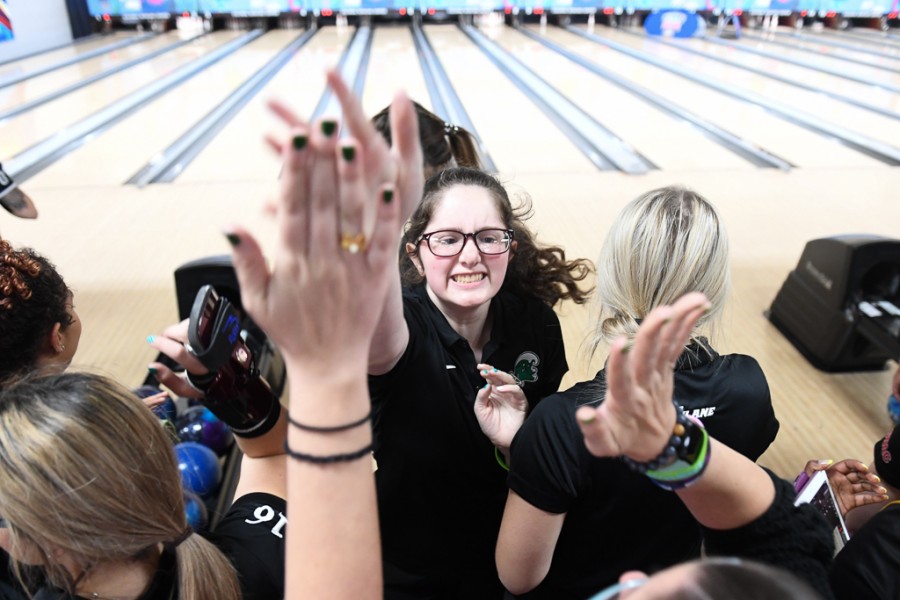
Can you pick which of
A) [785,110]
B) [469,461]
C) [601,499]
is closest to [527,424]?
[601,499]

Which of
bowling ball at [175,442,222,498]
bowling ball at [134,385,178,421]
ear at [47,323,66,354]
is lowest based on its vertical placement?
bowling ball at [175,442,222,498]

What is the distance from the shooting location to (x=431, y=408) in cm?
111

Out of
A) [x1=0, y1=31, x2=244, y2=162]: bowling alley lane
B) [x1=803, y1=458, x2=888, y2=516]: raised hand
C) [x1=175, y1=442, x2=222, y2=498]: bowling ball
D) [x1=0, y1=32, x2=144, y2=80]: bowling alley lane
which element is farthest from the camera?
[x1=0, y1=32, x2=144, y2=80]: bowling alley lane

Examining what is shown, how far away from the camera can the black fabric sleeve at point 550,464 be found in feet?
2.87

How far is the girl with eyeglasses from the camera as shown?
1.10 m

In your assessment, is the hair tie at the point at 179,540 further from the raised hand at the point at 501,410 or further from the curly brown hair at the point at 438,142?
the curly brown hair at the point at 438,142

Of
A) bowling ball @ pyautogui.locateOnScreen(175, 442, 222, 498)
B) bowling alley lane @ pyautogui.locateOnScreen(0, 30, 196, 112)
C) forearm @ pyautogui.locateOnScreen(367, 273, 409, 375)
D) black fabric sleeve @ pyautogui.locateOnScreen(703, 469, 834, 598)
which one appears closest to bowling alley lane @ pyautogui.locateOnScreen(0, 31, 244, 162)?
bowling alley lane @ pyautogui.locateOnScreen(0, 30, 196, 112)

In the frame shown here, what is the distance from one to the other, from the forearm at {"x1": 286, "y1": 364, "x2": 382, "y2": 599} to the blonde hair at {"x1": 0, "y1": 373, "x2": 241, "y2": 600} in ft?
0.93

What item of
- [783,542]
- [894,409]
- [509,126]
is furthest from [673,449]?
[509,126]

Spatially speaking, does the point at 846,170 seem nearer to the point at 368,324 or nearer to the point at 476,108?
the point at 476,108

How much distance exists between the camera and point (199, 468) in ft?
5.70

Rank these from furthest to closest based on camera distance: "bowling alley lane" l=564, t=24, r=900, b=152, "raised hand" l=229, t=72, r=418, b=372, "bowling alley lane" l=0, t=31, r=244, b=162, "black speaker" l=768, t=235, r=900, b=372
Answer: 1. "bowling alley lane" l=564, t=24, r=900, b=152
2. "bowling alley lane" l=0, t=31, r=244, b=162
3. "black speaker" l=768, t=235, r=900, b=372
4. "raised hand" l=229, t=72, r=418, b=372

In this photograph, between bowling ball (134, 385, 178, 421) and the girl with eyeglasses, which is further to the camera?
bowling ball (134, 385, 178, 421)

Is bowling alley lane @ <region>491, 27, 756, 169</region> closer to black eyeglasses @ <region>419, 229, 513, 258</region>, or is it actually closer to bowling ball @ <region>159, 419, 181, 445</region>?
black eyeglasses @ <region>419, 229, 513, 258</region>
